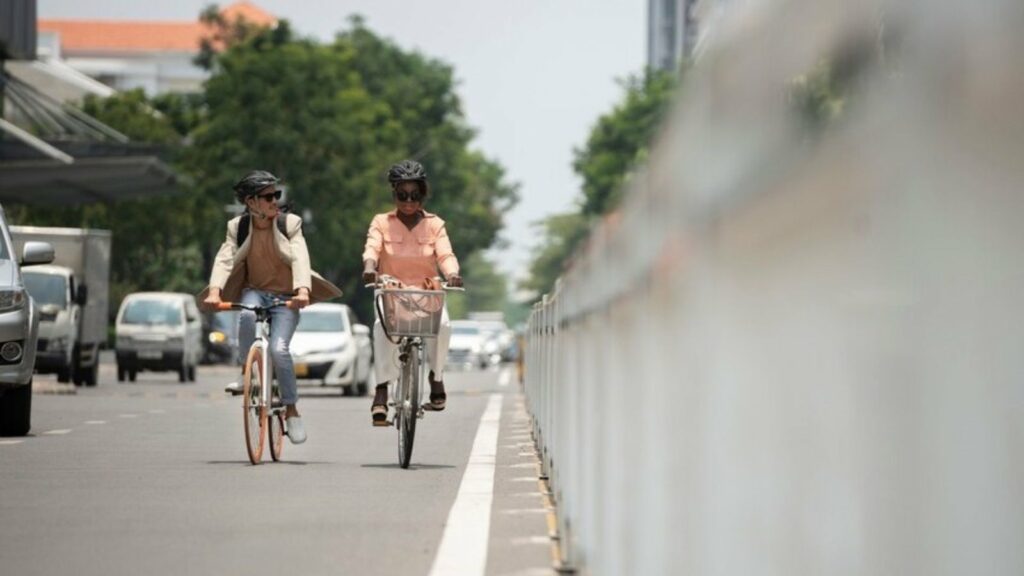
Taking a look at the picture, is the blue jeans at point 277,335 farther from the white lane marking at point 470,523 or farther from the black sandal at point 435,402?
the white lane marking at point 470,523

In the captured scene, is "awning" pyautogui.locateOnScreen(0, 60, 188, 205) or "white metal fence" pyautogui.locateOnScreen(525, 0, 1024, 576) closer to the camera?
"white metal fence" pyautogui.locateOnScreen(525, 0, 1024, 576)

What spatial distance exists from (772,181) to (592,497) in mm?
4328

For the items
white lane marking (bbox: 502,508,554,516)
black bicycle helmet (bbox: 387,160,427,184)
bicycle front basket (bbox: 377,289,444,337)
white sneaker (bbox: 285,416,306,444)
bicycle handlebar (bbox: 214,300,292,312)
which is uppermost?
black bicycle helmet (bbox: 387,160,427,184)

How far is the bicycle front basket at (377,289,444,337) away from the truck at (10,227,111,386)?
2148 centimetres

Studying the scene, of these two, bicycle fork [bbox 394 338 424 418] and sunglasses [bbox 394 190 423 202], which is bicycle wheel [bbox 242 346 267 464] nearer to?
bicycle fork [bbox 394 338 424 418]

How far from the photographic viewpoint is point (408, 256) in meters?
14.5

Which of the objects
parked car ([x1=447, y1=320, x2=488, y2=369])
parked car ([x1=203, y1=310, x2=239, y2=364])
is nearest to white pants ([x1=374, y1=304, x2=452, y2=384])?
parked car ([x1=203, y1=310, x2=239, y2=364])

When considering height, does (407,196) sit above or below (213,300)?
above

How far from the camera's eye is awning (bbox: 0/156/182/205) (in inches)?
2133

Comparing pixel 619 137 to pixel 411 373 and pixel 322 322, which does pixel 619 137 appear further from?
pixel 411 373

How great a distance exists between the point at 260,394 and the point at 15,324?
14.3 feet

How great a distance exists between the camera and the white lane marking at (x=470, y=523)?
27.6 feet

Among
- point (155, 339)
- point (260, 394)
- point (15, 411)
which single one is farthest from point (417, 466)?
point (155, 339)

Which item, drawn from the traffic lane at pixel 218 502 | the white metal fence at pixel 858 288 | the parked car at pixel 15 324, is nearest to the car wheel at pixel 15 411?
the parked car at pixel 15 324
